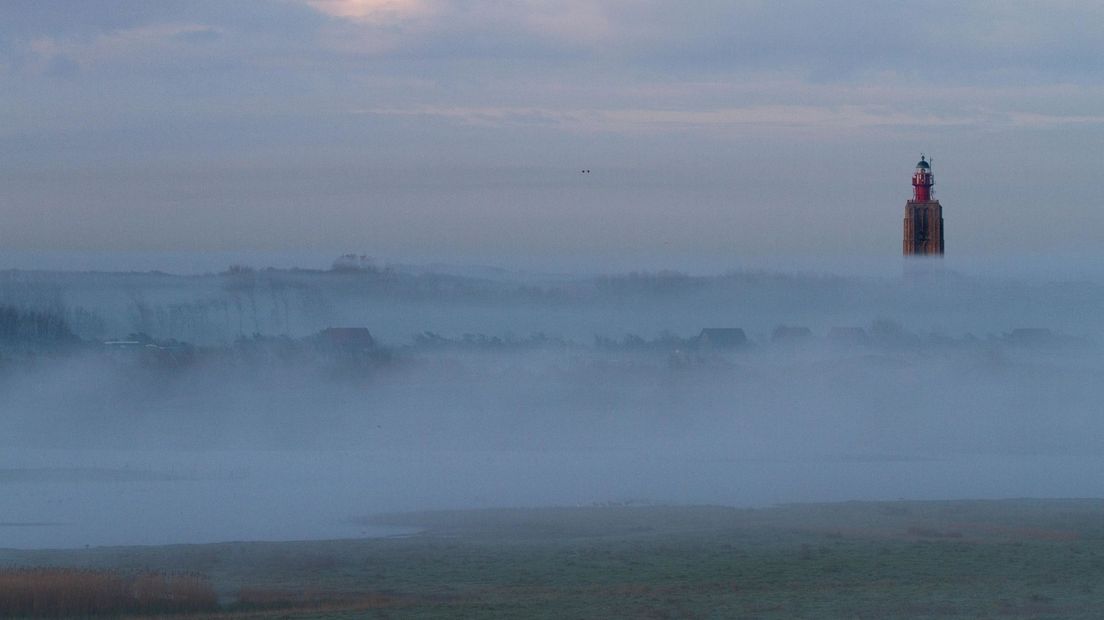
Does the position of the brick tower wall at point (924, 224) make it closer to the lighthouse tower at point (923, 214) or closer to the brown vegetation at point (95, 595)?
the lighthouse tower at point (923, 214)

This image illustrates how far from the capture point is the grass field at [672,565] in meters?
17.3

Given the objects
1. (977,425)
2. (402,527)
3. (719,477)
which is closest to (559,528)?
(402,527)

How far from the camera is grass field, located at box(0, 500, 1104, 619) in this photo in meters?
17.3

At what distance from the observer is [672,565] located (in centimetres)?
2111

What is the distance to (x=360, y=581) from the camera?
19.9 meters

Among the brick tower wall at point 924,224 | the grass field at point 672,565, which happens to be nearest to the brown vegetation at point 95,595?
the grass field at point 672,565

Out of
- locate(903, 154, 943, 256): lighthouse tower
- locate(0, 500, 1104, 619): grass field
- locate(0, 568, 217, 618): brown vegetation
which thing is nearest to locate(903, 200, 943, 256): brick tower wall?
locate(903, 154, 943, 256): lighthouse tower

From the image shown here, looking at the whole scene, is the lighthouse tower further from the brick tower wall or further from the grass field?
the grass field

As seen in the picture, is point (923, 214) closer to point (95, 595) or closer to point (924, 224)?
point (924, 224)

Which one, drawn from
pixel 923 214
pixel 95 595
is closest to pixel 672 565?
pixel 95 595

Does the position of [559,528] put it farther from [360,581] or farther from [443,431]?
[443,431]

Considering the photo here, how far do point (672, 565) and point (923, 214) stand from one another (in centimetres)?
4140

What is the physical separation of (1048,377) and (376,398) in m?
27.3

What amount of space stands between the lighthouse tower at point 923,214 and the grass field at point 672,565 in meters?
32.1
